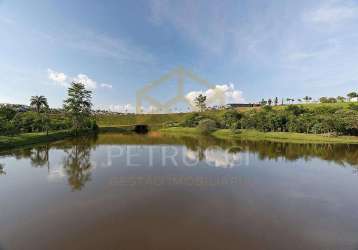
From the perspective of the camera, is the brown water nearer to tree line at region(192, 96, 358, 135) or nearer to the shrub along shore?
the shrub along shore

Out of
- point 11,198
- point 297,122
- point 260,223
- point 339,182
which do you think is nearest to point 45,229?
point 11,198

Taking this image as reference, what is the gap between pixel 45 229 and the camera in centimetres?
639

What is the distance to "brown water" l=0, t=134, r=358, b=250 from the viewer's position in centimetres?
592

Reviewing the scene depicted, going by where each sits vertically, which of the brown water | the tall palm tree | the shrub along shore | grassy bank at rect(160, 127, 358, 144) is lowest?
the brown water

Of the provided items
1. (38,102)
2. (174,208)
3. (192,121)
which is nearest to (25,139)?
(38,102)

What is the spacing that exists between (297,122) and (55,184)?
4764cm

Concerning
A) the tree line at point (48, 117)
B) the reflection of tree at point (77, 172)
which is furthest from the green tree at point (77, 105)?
the reflection of tree at point (77, 172)

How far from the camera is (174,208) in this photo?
8.20m

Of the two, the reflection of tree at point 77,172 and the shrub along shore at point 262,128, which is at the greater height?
the shrub along shore at point 262,128

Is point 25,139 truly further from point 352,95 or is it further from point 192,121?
point 352,95

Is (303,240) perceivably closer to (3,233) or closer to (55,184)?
(3,233)

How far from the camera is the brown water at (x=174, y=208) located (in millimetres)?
5922

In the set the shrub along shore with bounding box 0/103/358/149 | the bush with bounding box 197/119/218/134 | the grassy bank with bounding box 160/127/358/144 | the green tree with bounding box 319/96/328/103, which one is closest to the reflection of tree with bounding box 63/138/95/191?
the shrub along shore with bounding box 0/103/358/149

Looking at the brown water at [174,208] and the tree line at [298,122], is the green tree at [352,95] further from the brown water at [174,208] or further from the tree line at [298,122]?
the brown water at [174,208]
